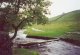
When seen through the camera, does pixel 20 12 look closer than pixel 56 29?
Yes

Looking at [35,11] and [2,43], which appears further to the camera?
[35,11]

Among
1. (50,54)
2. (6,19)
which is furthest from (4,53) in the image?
(50,54)

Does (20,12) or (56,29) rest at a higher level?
(20,12)

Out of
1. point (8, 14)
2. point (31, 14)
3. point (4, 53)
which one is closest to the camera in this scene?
point (4, 53)

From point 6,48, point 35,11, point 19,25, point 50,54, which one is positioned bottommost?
point 50,54

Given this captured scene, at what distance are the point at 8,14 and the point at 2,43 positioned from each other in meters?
7.67

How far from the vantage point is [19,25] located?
123ft

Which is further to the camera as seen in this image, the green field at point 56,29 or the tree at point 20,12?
the green field at point 56,29

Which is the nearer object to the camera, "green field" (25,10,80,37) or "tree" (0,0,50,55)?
"tree" (0,0,50,55)

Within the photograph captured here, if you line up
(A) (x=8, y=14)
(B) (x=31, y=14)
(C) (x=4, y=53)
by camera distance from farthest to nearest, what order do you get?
(B) (x=31, y=14) → (A) (x=8, y=14) → (C) (x=4, y=53)

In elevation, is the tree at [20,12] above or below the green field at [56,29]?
above

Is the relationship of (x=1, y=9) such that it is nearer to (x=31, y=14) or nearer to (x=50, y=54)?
(x=31, y=14)

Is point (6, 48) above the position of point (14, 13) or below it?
below

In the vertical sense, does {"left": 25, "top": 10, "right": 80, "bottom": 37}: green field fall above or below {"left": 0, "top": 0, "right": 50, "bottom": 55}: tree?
below
